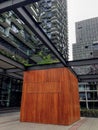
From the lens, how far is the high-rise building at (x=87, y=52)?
89.8 feet

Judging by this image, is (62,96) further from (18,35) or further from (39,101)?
(18,35)

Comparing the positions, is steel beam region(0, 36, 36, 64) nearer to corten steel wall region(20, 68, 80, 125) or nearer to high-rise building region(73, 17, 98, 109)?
high-rise building region(73, 17, 98, 109)

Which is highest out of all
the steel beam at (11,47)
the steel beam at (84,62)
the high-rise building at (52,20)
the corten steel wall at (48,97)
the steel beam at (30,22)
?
the high-rise building at (52,20)

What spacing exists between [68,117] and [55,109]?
1034 mm

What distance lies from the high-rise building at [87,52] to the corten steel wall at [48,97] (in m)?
16.5

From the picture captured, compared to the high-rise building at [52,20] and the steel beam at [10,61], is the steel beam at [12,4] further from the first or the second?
the high-rise building at [52,20]

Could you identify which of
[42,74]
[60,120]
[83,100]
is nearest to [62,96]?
[60,120]

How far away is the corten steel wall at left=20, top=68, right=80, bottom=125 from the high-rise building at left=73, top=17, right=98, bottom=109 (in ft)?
54.0

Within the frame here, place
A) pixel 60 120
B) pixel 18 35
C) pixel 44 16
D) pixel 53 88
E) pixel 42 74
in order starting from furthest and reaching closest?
pixel 44 16 < pixel 18 35 < pixel 42 74 < pixel 53 88 < pixel 60 120

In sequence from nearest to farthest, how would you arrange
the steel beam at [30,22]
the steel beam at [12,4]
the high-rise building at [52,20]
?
the steel beam at [12,4]
the steel beam at [30,22]
the high-rise building at [52,20]

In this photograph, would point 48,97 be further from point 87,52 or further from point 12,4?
point 87,52

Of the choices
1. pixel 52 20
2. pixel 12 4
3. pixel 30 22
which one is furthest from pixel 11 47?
pixel 12 4

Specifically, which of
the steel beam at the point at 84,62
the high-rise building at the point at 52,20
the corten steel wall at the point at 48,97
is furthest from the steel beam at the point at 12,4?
the high-rise building at the point at 52,20

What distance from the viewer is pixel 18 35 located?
1356 inches
